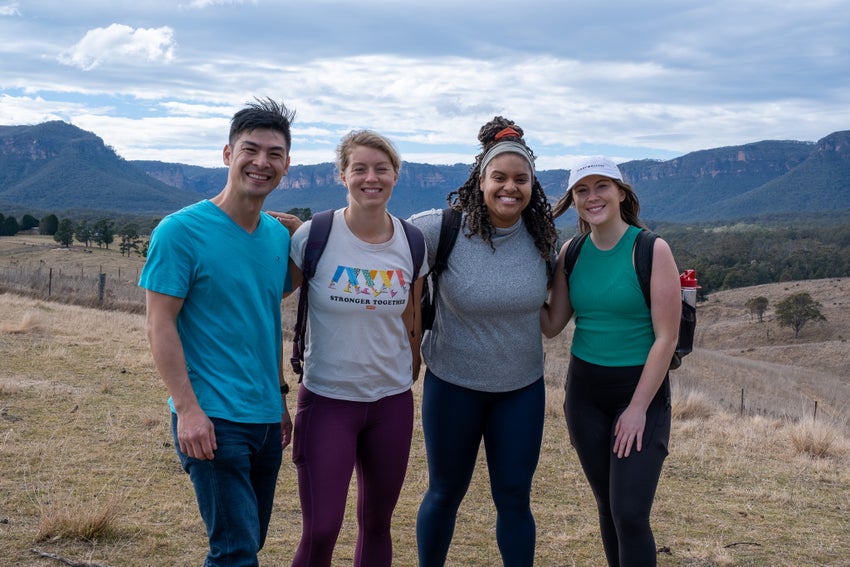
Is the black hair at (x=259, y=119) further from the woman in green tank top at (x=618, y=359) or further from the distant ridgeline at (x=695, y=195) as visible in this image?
the distant ridgeline at (x=695, y=195)

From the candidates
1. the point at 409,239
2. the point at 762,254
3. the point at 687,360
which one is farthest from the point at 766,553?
the point at 762,254

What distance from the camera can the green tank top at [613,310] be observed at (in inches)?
115

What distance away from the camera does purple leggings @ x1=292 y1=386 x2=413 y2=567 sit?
2.69 m

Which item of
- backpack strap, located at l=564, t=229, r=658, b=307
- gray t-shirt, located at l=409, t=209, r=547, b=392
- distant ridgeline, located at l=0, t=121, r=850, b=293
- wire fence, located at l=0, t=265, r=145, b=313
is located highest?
distant ridgeline, located at l=0, t=121, r=850, b=293

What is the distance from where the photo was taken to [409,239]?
287 cm

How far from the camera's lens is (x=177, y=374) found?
2.26 meters

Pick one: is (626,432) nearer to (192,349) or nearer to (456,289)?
(456,289)

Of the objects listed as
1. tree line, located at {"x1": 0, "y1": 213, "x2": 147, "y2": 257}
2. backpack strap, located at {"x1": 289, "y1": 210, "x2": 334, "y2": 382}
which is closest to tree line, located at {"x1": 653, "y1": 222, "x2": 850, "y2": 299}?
tree line, located at {"x1": 0, "y1": 213, "x2": 147, "y2": 257}

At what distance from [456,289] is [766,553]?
2.75 metres

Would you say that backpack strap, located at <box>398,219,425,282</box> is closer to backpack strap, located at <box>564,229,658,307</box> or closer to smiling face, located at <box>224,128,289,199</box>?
smiling face, located at <box>224,128,289,199</box>

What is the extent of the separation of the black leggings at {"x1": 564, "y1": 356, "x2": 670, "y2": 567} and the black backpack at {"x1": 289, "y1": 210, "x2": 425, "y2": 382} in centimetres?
83

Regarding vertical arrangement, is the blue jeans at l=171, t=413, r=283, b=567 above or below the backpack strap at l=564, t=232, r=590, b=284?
below

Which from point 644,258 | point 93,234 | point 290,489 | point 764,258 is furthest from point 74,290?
point 764,258

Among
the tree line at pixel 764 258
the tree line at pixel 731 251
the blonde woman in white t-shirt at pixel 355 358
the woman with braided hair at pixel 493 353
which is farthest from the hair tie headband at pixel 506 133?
the tree line at pixel 764 258
